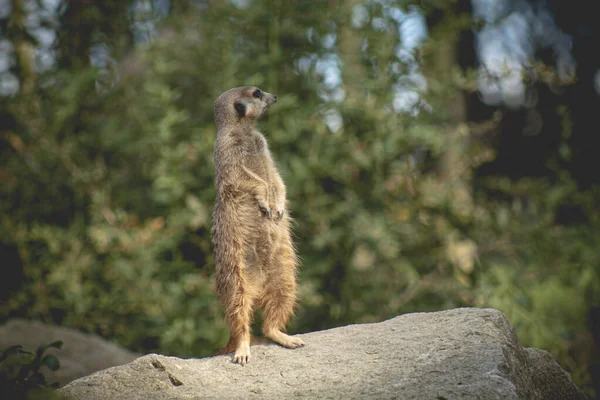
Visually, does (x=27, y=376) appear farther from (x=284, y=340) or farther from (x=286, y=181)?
(x=286, y=181)

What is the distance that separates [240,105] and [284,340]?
101 cm

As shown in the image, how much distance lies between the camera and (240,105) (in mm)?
2871

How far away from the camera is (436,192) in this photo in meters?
4.52

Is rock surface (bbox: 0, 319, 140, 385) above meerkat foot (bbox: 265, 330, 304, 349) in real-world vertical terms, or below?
above

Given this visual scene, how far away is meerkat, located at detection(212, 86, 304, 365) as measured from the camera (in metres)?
2.64

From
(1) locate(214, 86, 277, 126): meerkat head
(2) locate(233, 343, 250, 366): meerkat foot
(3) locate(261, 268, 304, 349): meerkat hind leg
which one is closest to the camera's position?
(2) locate(233, 343, 250, 366): meerkat foot

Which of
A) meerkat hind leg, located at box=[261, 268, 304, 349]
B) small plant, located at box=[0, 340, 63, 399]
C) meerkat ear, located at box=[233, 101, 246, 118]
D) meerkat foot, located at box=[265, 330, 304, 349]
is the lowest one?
small plant, located at box=[0, 340, 63, 399]

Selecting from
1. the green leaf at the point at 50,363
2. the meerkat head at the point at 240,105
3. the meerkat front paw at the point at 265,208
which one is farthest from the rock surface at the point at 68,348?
the meerkat head at the point at 240,105

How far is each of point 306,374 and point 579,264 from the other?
3010mm

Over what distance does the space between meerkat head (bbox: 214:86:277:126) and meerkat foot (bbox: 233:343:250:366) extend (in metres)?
0.96

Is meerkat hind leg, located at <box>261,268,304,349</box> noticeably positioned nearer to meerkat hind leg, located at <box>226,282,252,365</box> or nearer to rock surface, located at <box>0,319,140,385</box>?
meerkat hind leg, located at <box>226,282,252,365</box>

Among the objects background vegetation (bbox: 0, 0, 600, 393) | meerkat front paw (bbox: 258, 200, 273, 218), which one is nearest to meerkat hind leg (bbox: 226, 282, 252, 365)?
meerkat front paw (bbox: 258, 200, 273, 218)

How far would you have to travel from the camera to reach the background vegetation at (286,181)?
441 centimetres

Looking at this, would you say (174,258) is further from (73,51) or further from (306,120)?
(73,51)
